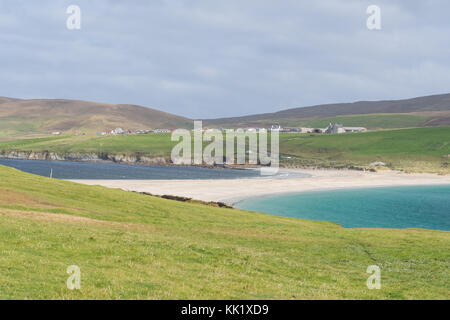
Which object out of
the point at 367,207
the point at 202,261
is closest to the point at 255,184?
the point at 367,207

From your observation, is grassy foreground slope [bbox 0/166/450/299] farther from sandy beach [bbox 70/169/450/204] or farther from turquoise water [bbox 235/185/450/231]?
sandy beach [bbox 70/169/450/204]

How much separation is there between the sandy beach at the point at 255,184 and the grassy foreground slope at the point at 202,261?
188 feet

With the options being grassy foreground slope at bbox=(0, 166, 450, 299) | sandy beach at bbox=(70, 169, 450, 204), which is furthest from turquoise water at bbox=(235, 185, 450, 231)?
grassy foreground slope at bbox=(0, 166, 450, 299)

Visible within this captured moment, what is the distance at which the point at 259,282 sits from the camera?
63.8ft

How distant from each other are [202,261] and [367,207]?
8116cm

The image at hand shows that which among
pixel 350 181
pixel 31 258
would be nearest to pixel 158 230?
pixel 31 258

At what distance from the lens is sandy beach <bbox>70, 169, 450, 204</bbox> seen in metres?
108

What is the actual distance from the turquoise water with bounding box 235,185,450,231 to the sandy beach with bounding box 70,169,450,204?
859cm

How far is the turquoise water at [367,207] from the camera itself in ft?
256

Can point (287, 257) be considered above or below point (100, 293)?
below

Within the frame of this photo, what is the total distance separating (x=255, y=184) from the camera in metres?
133

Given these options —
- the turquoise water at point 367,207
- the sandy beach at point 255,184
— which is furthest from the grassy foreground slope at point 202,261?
the sandy beach at point 255,184
